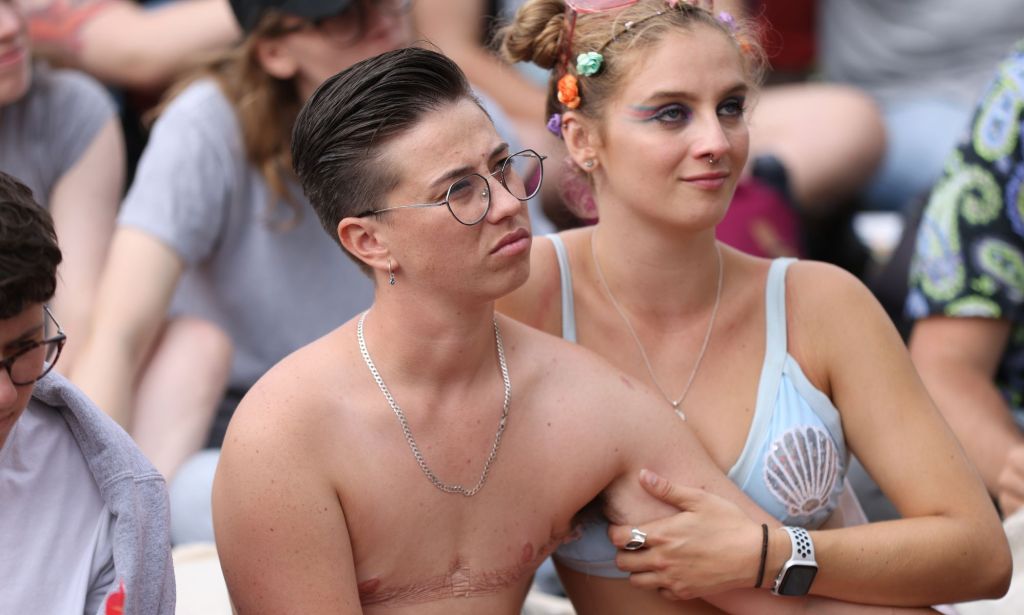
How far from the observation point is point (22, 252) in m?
1.52

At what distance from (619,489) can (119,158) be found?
5.91 feet

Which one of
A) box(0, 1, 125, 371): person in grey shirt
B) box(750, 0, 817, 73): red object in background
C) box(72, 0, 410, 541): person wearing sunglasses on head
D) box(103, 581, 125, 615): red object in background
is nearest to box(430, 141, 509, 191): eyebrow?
box(103, 581, 125, 615): red object in background

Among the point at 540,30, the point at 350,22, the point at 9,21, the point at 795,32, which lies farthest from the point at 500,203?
the point at 795,32

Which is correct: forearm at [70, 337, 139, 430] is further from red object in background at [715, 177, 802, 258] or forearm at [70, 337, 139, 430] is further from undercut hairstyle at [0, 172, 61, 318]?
red object in background at [715, 177, 802, 258]

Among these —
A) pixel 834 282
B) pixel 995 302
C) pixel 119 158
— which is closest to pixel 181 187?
pixel 119 158

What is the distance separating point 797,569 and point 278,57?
1650 mm

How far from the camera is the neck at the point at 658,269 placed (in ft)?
7.04

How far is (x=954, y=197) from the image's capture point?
266 cm

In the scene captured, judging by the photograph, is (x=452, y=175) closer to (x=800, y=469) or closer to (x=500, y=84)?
(x=800, y=469)

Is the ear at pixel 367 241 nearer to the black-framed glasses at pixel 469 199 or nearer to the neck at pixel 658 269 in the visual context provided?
the black-framed glasses at pixel 469 199

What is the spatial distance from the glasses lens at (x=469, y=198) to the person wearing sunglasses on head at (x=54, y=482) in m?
0.50

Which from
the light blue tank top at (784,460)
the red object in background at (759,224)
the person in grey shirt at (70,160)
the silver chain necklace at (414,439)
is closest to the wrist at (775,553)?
the light blue tank top at (784,460)

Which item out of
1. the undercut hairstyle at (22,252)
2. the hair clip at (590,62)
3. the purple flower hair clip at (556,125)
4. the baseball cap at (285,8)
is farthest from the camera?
the baseball cap at (285,8)

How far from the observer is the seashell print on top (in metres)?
2.05
